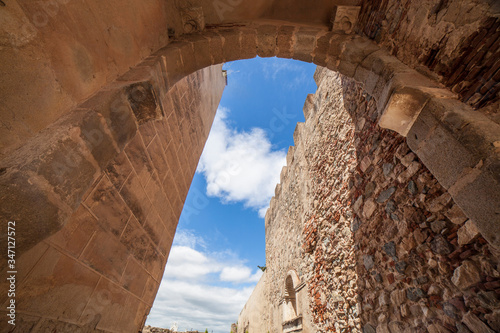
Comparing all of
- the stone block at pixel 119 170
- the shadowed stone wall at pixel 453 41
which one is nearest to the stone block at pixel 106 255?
the stone block at pixel 119 170

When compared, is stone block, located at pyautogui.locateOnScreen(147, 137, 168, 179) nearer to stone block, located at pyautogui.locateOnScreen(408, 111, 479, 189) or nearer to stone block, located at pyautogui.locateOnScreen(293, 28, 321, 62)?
stone block, located at pyautogui.locateOnScreen(293, 28, 321, 62)

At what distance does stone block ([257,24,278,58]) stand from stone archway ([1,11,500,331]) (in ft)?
0.04

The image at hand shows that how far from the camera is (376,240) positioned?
8.29 ft

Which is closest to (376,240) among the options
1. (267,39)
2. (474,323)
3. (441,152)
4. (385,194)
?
(385,194)

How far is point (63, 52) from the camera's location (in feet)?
4.72

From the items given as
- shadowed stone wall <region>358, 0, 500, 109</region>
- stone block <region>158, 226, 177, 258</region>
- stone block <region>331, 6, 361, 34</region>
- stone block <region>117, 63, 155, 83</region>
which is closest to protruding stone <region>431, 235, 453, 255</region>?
shadowed stone wall <region>358, 0, 500, 109</region>

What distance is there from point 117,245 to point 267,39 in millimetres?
3015

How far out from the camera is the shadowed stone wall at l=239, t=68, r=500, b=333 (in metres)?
1.53

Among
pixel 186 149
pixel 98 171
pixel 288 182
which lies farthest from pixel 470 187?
→ pixel 288 182

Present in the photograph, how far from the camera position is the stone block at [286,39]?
2.56 metres

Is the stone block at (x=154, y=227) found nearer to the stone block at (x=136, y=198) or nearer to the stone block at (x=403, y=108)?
the stone block at (x=136, y=198)

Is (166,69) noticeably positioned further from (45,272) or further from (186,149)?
(45,272)

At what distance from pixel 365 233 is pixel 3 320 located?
342cm

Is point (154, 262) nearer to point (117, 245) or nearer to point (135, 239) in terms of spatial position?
point (135, 239)
